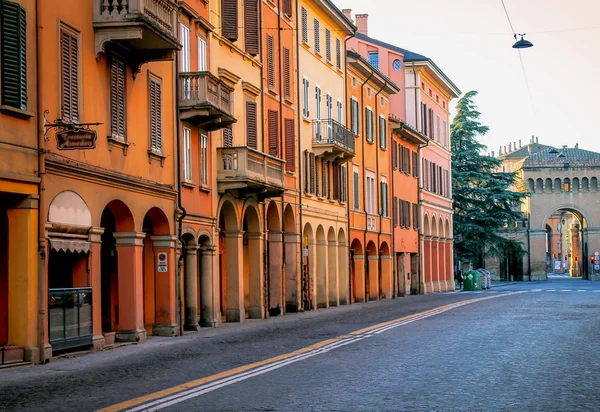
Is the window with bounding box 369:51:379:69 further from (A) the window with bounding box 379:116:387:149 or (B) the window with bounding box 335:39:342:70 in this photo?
(B) the window with bounding box 335:39:342:70

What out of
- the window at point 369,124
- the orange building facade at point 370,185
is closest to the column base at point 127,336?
the orange building facade at point 370,185

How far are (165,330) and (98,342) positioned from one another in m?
4.70

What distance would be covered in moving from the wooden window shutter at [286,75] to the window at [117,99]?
16002mm

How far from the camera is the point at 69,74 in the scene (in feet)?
70.0

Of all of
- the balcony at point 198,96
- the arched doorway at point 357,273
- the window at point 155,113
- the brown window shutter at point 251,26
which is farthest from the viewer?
the arched doorway at point 357,273

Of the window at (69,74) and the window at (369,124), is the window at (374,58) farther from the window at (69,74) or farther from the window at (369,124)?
the window at (69,74)

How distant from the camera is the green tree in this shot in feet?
283

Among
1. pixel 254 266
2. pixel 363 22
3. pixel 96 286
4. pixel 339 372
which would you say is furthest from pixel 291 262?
pixel 363 22

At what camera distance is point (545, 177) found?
11225cm

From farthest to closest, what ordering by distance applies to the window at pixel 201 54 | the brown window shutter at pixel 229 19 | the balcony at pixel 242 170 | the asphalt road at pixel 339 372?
the brown window shutter at pixel 229 19 → the balcony at pixel 242 170 → the window at pixel 201 54 → the asphalt road at pixel 339 372

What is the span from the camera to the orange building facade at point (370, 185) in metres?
51.5

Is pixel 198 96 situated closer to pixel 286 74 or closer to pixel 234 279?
pixel 234 279

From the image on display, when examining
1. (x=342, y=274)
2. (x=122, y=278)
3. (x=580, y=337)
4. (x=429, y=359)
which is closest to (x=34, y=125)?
(x=122, y=278)

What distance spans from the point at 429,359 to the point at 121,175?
9406 millimetres
